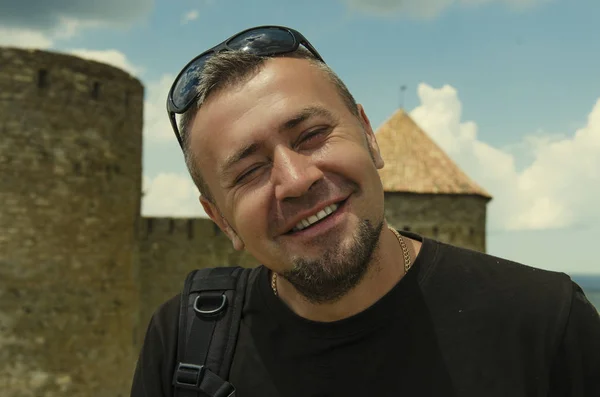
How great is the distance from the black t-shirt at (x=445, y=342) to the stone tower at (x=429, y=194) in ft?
42.7

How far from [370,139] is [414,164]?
14.1 m

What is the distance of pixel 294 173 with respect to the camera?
1.93 meters

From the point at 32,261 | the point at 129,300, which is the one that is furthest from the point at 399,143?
the point at 32,261

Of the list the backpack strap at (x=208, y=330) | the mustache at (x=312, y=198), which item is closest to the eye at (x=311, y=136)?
the mustache at (x=312, y=198)

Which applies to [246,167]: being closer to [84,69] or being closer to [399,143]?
[84,69]

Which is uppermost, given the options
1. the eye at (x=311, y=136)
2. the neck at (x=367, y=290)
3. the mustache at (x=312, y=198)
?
the eye at (x=311, y=136)

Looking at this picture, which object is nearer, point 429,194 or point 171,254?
point 171,254

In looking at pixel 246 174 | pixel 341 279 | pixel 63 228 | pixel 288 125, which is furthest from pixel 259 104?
pixel 63 228

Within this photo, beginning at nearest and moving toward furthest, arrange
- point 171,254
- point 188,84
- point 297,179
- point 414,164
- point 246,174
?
point 297,179 < point 246,174 < point 188,84 < point 171,254 < point 414,164

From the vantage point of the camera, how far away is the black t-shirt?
1.91 meters

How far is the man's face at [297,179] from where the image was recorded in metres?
1.97

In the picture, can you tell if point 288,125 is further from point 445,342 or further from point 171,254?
point 171,254

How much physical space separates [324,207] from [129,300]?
30.3 ft

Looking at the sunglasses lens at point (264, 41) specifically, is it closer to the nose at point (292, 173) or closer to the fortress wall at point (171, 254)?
the nose at point (292, 173)
